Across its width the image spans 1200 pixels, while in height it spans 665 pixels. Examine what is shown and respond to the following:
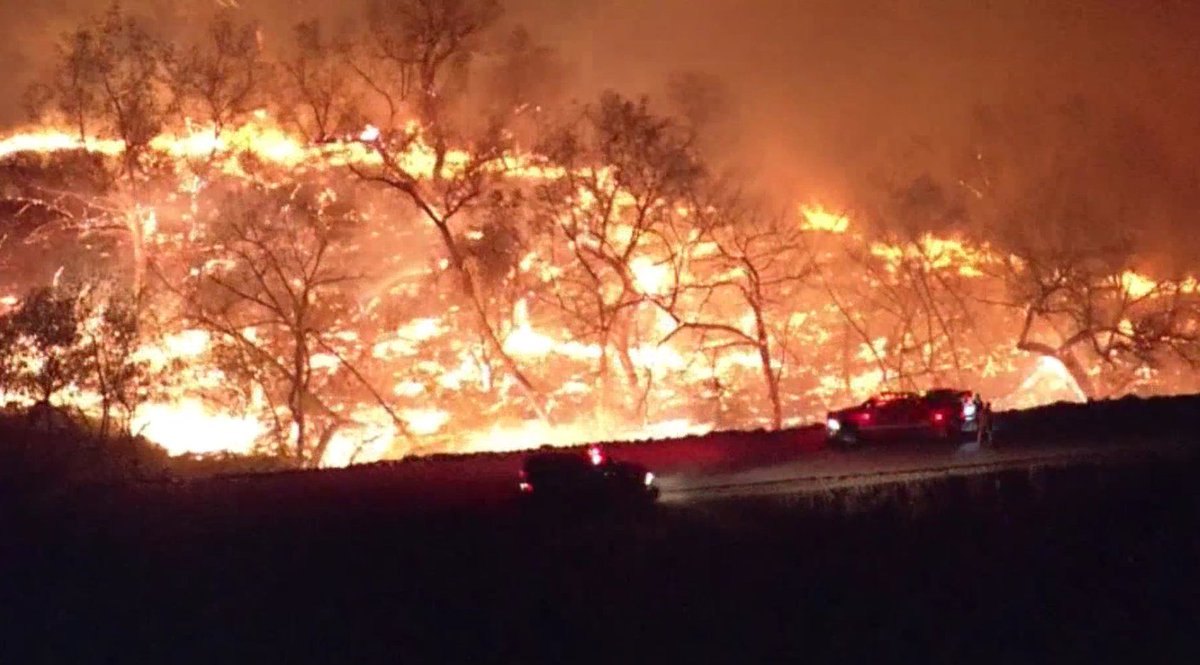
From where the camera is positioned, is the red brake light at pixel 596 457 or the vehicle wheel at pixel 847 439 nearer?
the red brake light at pixel 596 457

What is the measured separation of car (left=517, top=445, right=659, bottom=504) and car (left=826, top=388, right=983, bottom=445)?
6824mm

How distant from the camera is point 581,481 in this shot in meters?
20.4

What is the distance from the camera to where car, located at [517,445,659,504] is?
20328 mm

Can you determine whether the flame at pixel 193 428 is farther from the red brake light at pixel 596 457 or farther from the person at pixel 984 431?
the person at pixel 984 431

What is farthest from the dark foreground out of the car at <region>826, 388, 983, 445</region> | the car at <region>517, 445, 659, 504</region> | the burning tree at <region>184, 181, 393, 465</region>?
the burning tree at <region>184, 181, 393, 465</region>

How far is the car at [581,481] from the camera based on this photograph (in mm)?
20328

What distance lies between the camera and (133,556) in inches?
715

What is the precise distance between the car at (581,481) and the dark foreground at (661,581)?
66 cm

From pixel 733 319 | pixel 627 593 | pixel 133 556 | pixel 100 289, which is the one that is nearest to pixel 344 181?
pixel 100 289

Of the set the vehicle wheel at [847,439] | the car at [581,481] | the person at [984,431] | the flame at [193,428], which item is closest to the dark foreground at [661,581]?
the car at [581,481]

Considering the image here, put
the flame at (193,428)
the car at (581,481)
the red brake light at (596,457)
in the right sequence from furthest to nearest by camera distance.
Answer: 1. the flame at (193,428)
2. the red brake light at (596,457)
3. the car at (581,481)

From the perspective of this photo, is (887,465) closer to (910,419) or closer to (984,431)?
(910,419)

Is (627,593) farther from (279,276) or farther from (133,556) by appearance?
(279,276)

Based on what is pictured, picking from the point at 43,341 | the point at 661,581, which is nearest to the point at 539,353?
the point at 43,341
